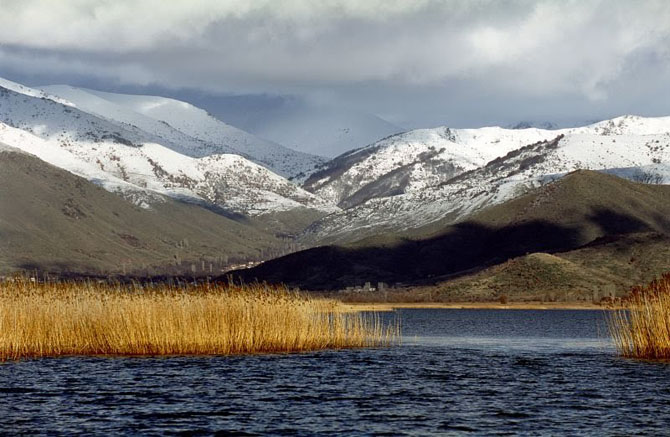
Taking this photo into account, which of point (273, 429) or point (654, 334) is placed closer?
point (273, 429)

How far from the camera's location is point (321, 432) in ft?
136

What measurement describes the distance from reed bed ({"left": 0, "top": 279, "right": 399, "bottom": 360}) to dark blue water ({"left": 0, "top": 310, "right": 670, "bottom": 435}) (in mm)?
1873

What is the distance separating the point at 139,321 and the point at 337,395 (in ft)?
58.8

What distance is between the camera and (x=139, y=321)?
65.1 m

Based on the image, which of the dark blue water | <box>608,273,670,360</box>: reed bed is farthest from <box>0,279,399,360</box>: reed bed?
<box>608,273,670,360</box>: reed bed

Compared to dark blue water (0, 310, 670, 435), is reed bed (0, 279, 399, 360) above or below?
above

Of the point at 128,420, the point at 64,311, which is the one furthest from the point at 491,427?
the point at 64,311

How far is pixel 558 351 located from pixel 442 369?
20.5 metres

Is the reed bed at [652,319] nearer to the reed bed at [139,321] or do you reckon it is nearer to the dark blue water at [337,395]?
the dark blue water at [337,395]

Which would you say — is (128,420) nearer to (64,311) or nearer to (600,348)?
(64,311)

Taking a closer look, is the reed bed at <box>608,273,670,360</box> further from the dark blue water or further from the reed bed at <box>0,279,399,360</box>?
the reed bed at <box>0,279,399,360</box>

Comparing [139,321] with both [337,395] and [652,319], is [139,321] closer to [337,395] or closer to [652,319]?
[337,395]

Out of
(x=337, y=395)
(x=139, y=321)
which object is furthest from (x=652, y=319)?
(x=139, y=321)

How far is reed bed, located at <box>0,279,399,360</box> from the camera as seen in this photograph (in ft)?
Answer: 211
